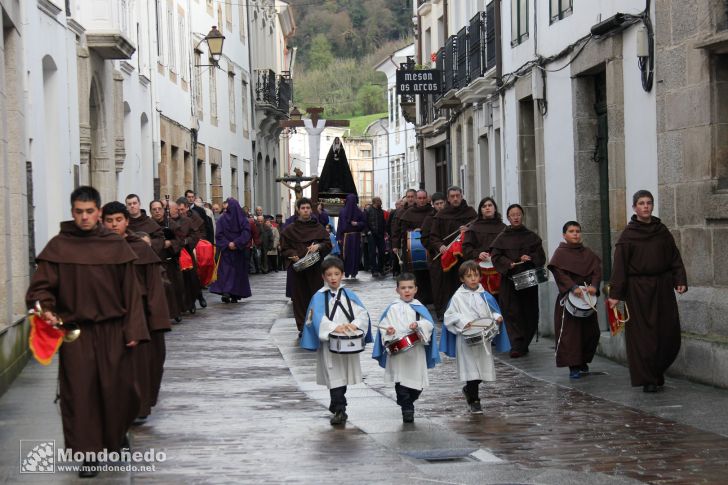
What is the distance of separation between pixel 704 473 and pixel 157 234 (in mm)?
10777

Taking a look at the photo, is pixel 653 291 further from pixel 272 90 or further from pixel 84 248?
pixel 272 90

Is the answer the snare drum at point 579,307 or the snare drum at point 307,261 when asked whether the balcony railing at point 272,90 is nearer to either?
the snare drum at point 307,261

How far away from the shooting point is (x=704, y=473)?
27.5 ft

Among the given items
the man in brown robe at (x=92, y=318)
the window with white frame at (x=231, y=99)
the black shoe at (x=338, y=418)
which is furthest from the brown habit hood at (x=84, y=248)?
the window with white frame at (x=231, y=99)

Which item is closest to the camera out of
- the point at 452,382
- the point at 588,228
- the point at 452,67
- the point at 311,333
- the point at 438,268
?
the point at 311,333

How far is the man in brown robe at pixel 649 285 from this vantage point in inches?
491

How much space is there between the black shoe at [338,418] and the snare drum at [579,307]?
3.71 meters

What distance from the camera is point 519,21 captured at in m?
21.6

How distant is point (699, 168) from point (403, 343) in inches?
154

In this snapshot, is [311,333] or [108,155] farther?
[108,155]

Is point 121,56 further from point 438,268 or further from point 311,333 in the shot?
point 311,333

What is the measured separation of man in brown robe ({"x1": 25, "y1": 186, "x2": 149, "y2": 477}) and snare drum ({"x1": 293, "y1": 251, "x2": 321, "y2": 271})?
8419 mm

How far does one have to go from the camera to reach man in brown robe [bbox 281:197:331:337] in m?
17.7

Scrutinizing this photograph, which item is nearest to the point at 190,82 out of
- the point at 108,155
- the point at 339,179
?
the point at 339,179
